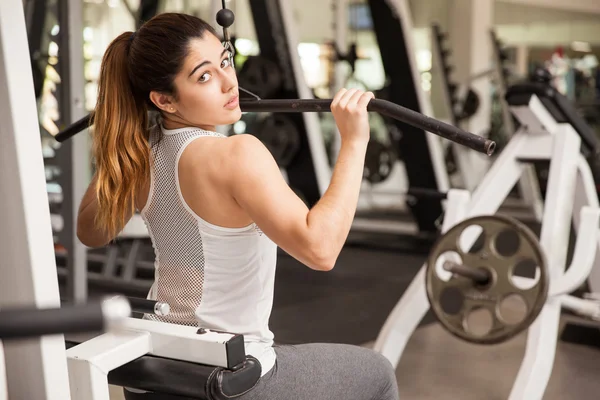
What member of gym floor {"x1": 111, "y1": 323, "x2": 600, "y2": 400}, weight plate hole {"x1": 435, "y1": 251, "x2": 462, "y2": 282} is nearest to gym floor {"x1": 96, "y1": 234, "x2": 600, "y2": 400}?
gym floor {"x1": 111, "y1": 323, "x2": 600, "y2": 400}

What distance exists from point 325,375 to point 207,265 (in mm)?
278

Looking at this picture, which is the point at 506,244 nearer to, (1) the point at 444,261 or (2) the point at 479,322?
(2) the point at 479,322

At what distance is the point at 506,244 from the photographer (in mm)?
6031

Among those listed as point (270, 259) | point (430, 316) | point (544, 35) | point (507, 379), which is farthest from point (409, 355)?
point (544, 35)

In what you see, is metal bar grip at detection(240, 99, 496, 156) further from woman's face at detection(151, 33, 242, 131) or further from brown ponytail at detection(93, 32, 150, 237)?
brown ponytail at detection(93, 32, 150, 237)

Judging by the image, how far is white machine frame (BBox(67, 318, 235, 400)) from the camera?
3.50 ft

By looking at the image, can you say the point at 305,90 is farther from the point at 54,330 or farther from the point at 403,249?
the point at 54,330

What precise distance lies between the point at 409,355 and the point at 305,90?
276 centimetres

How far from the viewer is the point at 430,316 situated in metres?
3.88

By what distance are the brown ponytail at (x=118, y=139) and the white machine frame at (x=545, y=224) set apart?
159 cm

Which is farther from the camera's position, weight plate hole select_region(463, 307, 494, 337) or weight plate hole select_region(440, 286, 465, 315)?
weight plate hole select_region(440, 286, 465, 315)

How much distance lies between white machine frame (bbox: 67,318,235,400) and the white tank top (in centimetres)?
8

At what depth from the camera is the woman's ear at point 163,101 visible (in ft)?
4.16

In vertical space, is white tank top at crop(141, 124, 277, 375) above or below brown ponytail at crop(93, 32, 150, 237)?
below
